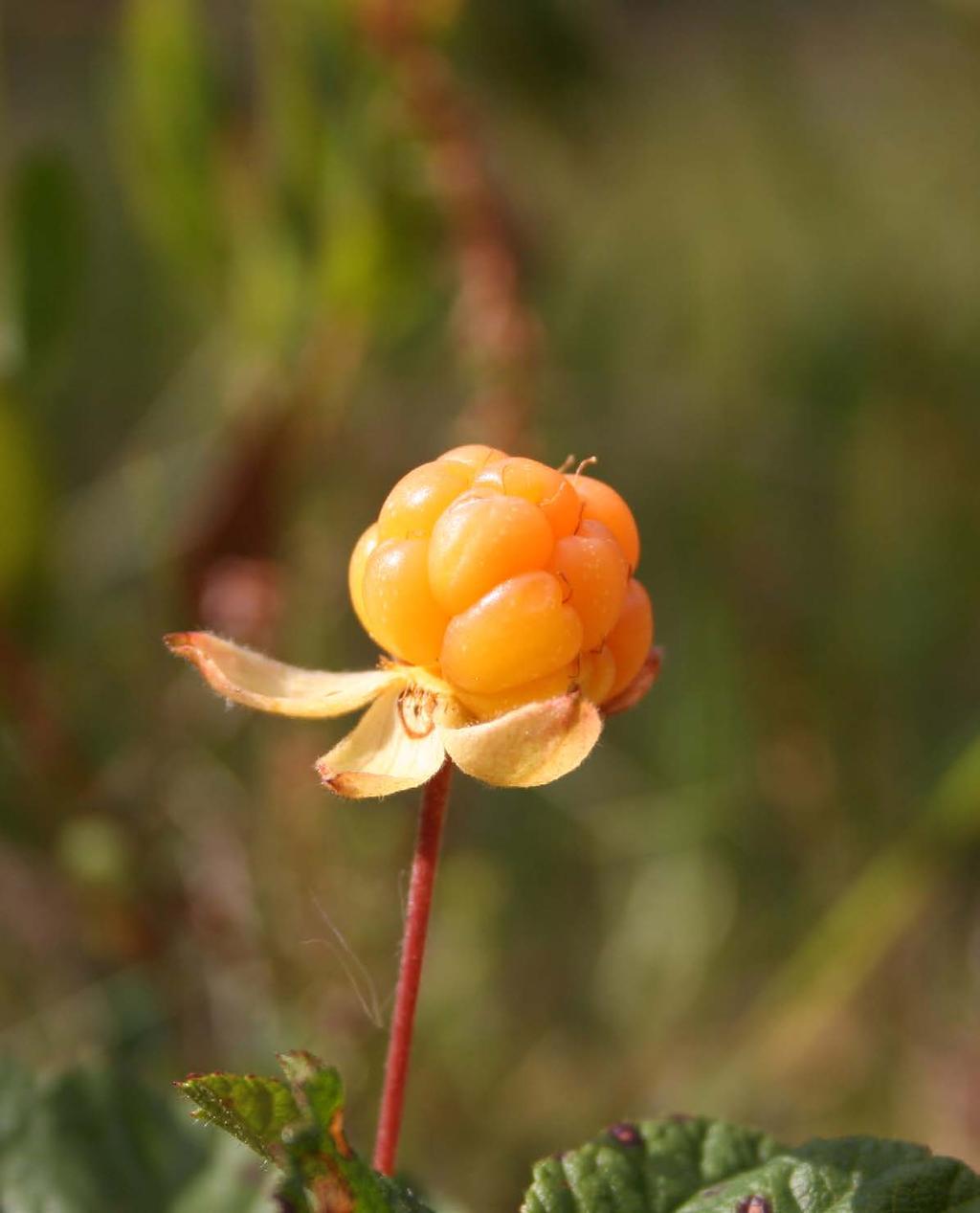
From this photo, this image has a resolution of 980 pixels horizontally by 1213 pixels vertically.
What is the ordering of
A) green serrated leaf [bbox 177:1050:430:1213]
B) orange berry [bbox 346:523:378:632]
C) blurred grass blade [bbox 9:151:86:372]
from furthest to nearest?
blurred grass blade [bbox 9:151:86:372] → orange berry [bbox 346:523:378:632] → green serrated leaf [bbox 177:1050:430:1213]

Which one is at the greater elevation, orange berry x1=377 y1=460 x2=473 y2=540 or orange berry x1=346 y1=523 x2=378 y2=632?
orange berry x1=377 y1=460 x2=473 y2=540

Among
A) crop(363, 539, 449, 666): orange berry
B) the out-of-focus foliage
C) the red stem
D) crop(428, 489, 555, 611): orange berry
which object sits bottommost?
the out-of-focus foliage

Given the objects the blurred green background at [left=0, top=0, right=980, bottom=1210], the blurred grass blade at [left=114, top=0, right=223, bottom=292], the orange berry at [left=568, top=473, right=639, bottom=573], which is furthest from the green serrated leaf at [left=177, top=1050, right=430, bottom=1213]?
the blurred grass blade at [left=114, top=0, right=223, bottom=292]

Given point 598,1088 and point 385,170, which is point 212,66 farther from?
point 598,1088

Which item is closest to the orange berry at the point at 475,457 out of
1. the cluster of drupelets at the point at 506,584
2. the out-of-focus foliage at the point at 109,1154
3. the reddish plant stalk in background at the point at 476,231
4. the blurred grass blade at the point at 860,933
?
the cluster of drupelets at the point at 506,584

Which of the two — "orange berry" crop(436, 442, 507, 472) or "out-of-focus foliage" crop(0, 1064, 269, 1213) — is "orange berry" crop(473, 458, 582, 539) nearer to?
"orange berry" crop(436, 442, 507, 472)

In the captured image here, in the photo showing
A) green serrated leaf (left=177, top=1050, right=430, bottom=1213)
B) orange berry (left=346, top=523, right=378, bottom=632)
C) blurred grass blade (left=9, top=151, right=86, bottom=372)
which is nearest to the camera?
green serrated leaf (left=177, top=1050, right=430, bottom=1213)

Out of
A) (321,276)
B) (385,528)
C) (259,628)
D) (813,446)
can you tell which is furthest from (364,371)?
(385,528)

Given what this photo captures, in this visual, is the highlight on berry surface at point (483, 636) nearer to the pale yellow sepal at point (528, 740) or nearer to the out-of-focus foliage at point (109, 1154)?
the pale yellow sepal at point (528, 740)

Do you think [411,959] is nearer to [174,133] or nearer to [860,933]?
[860,933]

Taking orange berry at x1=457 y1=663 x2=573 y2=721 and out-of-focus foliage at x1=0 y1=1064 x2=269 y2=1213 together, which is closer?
orange berry at x1=457 y1=663 x2=573 y2=721
